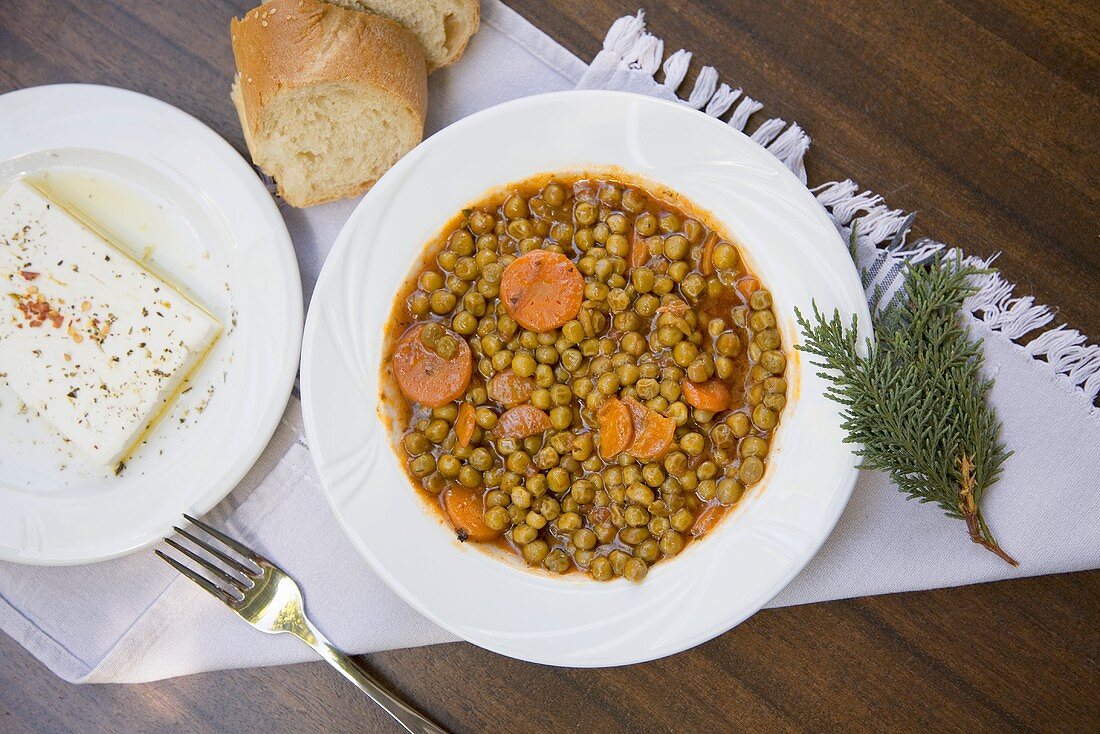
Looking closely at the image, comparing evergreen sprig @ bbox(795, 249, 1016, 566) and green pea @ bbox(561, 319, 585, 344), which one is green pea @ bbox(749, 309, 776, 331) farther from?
green pea @ bbox(561, 319, 585, 344)

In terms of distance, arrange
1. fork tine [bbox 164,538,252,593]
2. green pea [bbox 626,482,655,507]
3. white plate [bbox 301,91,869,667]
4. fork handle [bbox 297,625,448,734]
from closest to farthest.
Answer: white plate [bbox 301,91,869,667]
green pea [bbox 626,482,655,507]
fork tine [bbox 164,538,252,593]
fork handle [bbox 297,625,448,734]

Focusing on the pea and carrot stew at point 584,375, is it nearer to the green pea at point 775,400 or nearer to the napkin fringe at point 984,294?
the green pea at point 775,400

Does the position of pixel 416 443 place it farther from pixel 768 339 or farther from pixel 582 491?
pixel 768 339

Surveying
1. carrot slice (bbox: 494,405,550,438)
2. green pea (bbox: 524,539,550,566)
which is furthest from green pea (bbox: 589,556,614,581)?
carrot slice (bbox: 494,405,550,438)

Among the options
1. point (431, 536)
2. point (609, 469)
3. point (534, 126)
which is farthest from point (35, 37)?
point (609, 469)

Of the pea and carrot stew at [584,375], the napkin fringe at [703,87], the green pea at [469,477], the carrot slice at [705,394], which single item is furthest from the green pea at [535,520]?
the napkin fringe at [703,87]

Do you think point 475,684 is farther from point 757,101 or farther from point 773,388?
point 757,101
